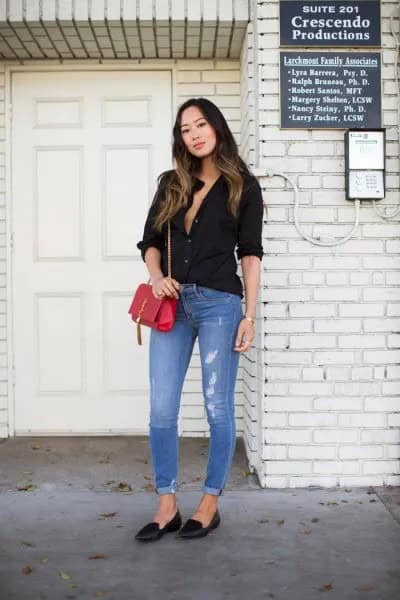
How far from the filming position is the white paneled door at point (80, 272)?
521 centimetres

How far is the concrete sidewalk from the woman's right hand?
1041 millimetres

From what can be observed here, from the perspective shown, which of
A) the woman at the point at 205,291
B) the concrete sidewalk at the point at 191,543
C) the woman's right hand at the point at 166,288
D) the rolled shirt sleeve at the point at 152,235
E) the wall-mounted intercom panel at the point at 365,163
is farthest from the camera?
the wall-mounted intercom panel at the point at 365,163

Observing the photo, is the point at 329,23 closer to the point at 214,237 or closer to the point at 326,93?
the point at 326,93

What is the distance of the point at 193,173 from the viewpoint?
3480mm

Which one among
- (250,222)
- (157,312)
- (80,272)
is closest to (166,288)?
(157,312)

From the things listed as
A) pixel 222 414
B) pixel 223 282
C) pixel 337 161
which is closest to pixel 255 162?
pixel 337 161

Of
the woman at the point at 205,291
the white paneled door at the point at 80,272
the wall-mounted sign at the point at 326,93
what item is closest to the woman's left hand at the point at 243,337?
the woman at the point at 205,291

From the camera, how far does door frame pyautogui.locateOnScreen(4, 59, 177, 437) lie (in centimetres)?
512

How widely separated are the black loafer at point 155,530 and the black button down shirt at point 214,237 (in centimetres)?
103

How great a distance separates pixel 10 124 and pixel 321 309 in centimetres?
250

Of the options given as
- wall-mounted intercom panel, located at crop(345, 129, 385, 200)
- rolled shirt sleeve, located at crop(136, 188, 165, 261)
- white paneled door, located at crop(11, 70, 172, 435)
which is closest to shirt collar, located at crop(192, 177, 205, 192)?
rolled shirt sleeve, located at crop(136, 188, 165, 261)

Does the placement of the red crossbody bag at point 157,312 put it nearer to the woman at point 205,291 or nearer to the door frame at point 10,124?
the woman at point 205,291

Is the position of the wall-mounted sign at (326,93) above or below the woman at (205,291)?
above

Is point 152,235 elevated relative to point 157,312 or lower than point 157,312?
elevated
